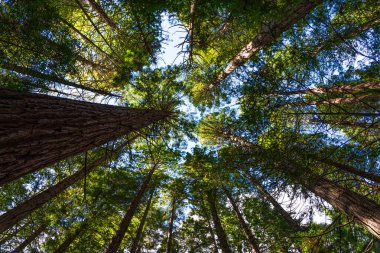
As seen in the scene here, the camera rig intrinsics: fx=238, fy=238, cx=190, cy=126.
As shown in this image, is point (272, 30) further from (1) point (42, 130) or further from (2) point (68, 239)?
(2) point (68, 239)

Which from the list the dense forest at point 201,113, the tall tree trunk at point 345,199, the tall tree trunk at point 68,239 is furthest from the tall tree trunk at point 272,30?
the tall tree trunk at point 68,239

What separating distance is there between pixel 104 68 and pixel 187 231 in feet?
32.4

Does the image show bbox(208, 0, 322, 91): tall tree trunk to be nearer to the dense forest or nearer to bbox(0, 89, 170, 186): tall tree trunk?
the dense forest

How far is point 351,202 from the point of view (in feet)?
16.2

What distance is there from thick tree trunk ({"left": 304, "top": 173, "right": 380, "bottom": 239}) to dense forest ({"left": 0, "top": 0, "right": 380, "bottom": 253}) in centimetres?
3

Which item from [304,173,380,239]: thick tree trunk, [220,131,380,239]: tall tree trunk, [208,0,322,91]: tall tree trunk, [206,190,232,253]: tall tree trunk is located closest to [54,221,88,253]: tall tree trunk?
[206,190,232,253]: tall tree trunk

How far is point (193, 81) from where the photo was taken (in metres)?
10.3

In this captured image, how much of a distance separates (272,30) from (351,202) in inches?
164

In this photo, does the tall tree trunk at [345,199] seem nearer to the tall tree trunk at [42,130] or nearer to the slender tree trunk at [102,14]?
the tall tree trunk at [42,130]

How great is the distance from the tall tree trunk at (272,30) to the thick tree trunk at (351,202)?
140 inches

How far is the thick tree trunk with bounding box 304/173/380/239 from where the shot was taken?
435 centimetres

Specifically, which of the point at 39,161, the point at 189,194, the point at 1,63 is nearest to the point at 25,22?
the point at 1,63

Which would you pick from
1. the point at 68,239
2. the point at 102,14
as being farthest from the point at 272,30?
the point at 68,239

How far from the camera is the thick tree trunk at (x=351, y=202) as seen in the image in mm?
4352
